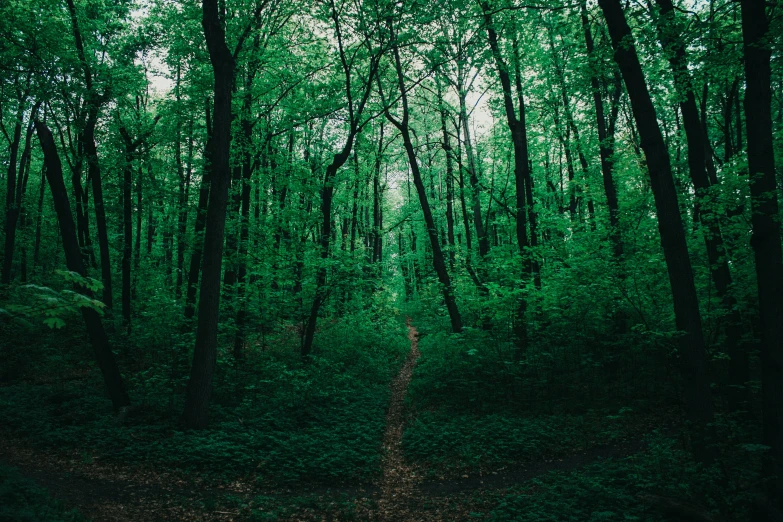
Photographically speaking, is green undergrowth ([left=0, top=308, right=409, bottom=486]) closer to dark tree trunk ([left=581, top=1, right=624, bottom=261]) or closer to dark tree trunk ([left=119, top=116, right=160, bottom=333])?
dark tree trunk ([left=119, top=116, right=160, bottom=333])

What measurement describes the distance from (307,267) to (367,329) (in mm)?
5769

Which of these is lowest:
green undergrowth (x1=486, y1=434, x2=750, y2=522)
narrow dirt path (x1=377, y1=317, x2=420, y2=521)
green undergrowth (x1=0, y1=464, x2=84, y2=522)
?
narrow dirt path (x1=377, y1=317, x2=420, y2=521)

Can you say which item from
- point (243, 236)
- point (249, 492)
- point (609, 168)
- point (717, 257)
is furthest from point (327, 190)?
point (717, 257)

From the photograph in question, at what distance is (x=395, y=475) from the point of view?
7.64 metres

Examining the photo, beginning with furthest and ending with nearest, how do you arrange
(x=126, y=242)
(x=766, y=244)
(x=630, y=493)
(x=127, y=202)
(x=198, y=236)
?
(x=126, y=242)
(x=127, y=202)
(x=198, y=236)
(x=630, y=493)
(x=766, y=244)

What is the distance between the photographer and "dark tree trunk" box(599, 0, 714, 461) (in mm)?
5891

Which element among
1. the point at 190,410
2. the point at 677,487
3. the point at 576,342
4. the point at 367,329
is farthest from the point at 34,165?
the point at 677,487

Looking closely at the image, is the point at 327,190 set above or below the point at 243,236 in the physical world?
above

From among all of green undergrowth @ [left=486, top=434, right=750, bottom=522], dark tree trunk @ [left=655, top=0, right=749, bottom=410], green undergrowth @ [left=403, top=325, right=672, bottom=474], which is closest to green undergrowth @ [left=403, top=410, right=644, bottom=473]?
green undergrowth @ [left=403, top=325, right=672, bottom=474]

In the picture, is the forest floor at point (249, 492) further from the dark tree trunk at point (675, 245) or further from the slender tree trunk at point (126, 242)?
the slender tree trunk at point (126, 242)

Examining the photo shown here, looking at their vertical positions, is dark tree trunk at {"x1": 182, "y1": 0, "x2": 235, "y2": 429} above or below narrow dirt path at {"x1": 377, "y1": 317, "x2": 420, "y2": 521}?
above

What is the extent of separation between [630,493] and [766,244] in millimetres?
3922

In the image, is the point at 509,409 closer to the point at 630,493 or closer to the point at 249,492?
the point at 630,493

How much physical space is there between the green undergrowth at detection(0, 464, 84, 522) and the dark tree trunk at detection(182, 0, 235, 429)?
11.4ft
